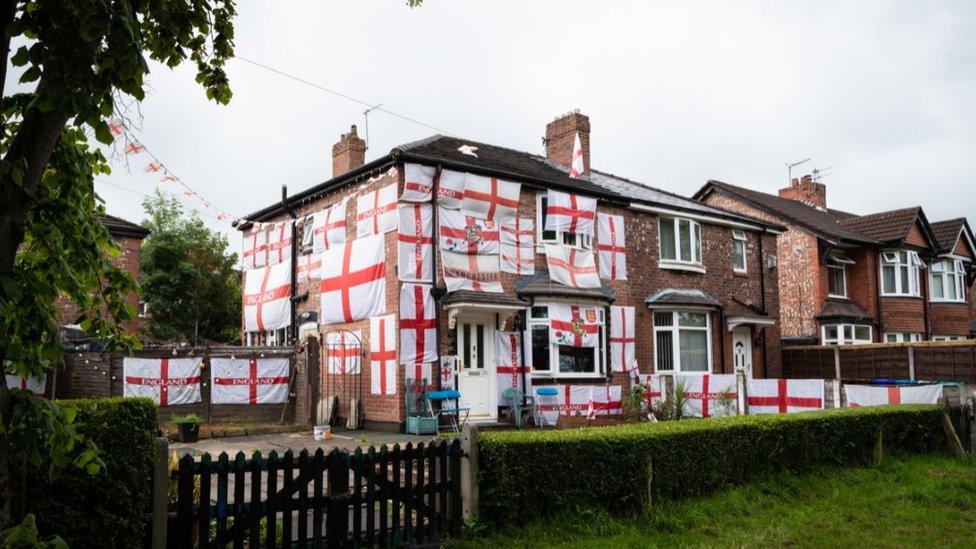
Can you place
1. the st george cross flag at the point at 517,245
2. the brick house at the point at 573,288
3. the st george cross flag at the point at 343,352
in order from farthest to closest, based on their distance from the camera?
the st george cross flag at the point at 517,245, the st george cross flag at the point at 343,352, the brick house at the point at 573,288

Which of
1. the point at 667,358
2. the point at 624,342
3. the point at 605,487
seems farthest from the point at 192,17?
the point at 667,358

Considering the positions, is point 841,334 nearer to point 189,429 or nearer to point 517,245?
point 517,245

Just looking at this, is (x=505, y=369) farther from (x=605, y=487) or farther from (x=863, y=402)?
(x=605, y=487)

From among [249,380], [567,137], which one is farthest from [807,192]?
[249,380]

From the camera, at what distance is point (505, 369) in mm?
18109

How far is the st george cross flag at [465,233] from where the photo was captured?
17.4m

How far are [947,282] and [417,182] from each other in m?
27.8

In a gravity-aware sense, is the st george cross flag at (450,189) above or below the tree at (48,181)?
above

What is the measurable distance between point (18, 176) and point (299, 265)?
18.2m

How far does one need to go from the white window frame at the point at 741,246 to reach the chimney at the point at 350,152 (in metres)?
12.5

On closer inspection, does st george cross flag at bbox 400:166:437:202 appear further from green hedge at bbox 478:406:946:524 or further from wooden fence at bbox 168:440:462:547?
wooden fence at bbox 168:440:462:547

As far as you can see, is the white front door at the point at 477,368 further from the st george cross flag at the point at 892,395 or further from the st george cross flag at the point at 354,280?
the st george cross flag at the point at 892,395

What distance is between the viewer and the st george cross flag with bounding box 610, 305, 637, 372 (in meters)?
20.3

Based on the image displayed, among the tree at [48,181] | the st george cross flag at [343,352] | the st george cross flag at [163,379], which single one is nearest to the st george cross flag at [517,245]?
the st george cross flag at [343,352]
